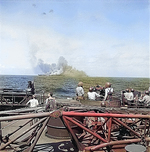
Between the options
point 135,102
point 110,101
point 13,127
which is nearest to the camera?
point 110,101

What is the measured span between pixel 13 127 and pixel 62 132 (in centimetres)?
287

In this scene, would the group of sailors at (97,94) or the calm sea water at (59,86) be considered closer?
the group of sailors at (97,94)

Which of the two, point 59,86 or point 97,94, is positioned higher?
point 97,94

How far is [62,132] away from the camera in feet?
25.1

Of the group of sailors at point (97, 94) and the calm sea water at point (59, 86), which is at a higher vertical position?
the group of sailors at point (97, 94)

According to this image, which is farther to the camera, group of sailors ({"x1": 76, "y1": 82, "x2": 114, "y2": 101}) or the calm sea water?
the calm sea water

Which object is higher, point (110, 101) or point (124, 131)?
point (110, 101)

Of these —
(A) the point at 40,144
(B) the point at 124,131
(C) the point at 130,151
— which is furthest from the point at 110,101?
(C) the point at 130,151

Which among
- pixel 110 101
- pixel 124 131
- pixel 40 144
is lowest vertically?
pixel 40 144

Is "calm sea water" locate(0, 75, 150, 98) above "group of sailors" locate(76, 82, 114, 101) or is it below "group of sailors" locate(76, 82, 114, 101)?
below

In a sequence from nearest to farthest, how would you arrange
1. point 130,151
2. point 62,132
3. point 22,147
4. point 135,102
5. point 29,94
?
point 130,151 < point 22,147 < point 62,132 < point 135,102 < point 29,94

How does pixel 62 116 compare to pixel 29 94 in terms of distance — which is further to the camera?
pixel 29 94

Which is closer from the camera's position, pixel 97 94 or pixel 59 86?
pixel 97 94

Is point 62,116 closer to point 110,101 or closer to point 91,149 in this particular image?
point 91,149
